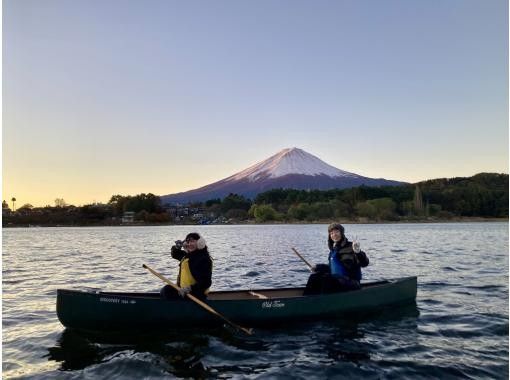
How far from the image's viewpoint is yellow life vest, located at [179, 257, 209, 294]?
8828 millimetres

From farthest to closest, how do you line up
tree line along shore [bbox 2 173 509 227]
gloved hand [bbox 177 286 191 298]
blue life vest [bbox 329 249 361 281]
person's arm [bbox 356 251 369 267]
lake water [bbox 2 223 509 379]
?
tree line along shore [bbox 2 173 509 227]
blue life vest [bbox 329 249 361 281]
person's arm [bbox 356 251 369 267]
gloved hand [bbox 177 286 191 298]
lake water [bbox 2 223 509 379]

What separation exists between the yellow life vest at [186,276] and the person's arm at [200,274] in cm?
9

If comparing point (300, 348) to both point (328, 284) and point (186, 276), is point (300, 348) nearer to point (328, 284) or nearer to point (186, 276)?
point (328, 284)

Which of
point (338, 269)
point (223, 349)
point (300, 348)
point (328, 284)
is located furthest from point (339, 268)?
point (223, 349)

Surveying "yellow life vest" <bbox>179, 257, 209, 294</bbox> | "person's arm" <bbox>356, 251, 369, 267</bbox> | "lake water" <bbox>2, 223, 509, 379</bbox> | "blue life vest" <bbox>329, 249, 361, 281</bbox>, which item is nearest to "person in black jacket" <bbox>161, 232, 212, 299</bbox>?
"yellow life vest" <bbox>179, 257, 209, 294</bbox>

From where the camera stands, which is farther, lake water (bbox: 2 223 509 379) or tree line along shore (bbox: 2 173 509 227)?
tree line along shore (bbox: 2 173 509 227)

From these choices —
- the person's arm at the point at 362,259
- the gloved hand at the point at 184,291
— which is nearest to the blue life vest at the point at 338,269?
the person's arm at the point at 362,259

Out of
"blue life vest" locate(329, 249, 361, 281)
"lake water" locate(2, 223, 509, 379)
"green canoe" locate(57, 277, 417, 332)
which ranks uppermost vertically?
"blue life vest" locate(329, 249, 361, 281)

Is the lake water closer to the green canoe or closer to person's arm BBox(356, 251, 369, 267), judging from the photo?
the green canoe

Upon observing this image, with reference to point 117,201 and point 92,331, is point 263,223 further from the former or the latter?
point 92,331

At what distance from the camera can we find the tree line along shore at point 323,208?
122m

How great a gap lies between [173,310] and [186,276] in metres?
0.69

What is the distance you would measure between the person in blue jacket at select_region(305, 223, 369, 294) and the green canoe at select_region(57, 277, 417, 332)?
0.25m

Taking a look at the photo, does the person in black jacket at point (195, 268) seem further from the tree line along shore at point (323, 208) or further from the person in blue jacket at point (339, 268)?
the tree line along shore at point (323, 208)
